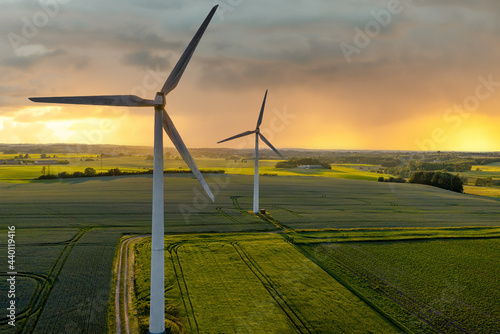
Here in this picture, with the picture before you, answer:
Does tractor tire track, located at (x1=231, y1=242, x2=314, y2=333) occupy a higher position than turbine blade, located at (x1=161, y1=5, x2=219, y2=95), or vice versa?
turbine blade, located at (x1=161, y1=5, x2=219, y2=95)

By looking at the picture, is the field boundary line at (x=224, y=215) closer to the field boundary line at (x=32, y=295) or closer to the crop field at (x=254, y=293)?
the crop field at (x=254, y=293)

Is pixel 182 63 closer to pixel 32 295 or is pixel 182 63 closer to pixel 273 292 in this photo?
pixel 273 292

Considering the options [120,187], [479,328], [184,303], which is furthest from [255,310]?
[120,187]

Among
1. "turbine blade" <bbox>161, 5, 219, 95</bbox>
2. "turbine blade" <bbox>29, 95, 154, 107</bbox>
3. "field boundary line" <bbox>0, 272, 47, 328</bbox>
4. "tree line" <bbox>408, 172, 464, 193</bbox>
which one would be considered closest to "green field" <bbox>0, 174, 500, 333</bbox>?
"field boundary line" <bbox>0, 272, 47, 328</bbox>

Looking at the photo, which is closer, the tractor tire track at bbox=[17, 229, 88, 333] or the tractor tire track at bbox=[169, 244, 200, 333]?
the tractor tire track at bbox=[17, 229, 88, 333]

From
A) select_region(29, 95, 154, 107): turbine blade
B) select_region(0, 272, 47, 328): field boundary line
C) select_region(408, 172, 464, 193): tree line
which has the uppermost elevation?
select_region(29, 95, 154, 107): turbine blade

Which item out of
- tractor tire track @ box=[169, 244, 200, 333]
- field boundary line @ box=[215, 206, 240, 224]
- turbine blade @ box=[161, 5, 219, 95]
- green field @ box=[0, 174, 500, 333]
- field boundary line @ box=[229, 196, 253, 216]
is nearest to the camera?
turbine blade @ box=[161, 5, 219, 95]

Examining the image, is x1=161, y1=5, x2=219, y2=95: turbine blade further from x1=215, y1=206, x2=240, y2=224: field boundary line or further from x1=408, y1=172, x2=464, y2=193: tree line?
x1=408, y1=172, x2=464, y2=193: tree line

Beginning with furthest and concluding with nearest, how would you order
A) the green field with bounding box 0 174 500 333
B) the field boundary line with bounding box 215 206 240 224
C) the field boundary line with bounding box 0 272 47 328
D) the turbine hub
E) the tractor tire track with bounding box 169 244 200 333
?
the field boundary line with bounding box 215 206 240 224
the green field with bounding box 0 174 500 333
the tractor tire track with bounding box 169 244 200 333
the field boundary line with bounding box 0 272 47 328
the turbine hub
